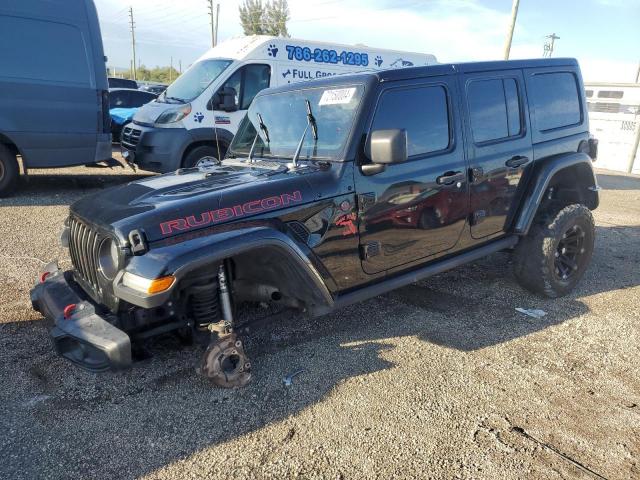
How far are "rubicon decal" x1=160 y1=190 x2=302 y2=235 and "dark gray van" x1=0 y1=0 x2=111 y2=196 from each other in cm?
628

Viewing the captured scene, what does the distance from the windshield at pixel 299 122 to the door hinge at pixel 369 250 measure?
64cm

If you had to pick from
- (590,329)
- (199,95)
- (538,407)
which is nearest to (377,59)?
(199,95)

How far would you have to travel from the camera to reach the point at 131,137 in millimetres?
8633

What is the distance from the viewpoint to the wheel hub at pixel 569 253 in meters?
4.60

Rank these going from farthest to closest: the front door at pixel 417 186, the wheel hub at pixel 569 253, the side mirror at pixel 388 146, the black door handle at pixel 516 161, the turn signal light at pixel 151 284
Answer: the wheel hub at pixel 569 253
the black door handle at pixel 516 161
the front door at pixel 417 186
the side mirror at pixel 388 146
the turn signal light at pixel 151 284

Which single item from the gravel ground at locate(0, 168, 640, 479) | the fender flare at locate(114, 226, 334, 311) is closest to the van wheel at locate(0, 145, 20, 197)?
the gravel ground at locate(0, 168, 640, 479)

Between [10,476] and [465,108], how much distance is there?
374cm

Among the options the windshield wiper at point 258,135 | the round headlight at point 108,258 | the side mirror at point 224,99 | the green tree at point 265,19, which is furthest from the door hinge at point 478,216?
the green tree at point 265,19

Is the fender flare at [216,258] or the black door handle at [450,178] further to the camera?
the black door handle at [450,178]

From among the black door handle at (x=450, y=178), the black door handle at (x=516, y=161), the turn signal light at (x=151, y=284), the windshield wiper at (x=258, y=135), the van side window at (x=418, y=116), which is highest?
the van side window at (x=418, y=116)

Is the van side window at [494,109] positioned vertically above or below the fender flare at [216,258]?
above

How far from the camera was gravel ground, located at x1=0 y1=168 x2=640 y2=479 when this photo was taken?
244 centimetres

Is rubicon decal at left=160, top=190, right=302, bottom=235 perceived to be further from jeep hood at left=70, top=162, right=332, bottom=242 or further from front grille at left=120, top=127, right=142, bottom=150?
front grille at left=120, top=127, right=142, bottom=150

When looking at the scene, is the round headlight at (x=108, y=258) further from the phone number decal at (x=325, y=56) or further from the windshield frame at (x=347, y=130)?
the phone number decal at (x=325, y=56)
